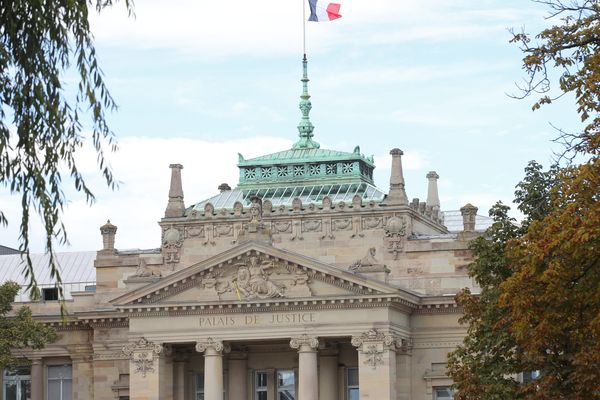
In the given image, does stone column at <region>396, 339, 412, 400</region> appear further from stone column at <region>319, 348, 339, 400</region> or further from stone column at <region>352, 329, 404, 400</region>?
stone column at <region>319, 348, 339, 400</region>

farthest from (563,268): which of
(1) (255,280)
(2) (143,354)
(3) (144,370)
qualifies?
(2) (143,354)

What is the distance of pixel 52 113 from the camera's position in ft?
122

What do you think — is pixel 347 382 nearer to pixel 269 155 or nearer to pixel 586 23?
pixel 269 155

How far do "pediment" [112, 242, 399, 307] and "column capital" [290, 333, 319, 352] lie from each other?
190cm

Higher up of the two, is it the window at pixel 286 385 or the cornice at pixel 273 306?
the cornice at pixel 273 306

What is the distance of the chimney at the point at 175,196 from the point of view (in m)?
89.2

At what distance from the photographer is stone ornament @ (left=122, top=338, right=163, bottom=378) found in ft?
280

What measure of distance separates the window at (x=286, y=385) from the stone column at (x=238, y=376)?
63.7 inches

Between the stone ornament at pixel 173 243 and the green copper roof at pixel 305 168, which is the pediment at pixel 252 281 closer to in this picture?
the stone ornament at pixel 173 243

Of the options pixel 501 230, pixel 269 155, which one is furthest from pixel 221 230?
pixel 501 230

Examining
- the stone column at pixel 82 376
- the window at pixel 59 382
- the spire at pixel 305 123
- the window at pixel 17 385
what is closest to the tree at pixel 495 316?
the spire at pixel 305 123

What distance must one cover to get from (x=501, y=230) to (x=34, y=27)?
32.7 metres

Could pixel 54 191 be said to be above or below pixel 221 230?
below

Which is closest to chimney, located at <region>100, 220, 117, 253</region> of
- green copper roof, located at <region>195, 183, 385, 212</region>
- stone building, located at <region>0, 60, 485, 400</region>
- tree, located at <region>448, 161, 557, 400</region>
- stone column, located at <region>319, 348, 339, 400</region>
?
stone building, located at <region>0, 60, 485, 400</region>
